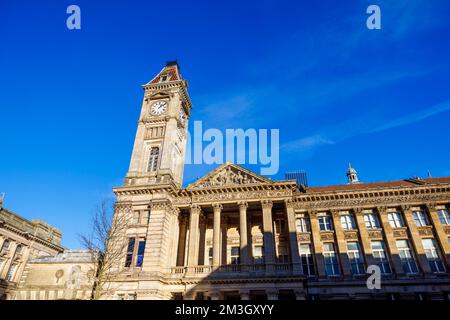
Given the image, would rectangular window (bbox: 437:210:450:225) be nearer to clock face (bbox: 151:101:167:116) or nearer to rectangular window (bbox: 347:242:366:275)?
rectangular window (bbox: 347:242:366:275)

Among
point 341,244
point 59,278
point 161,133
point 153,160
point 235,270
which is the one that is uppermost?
point 161,133

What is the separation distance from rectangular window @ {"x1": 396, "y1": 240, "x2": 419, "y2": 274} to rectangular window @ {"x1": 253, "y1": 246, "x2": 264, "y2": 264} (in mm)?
14626

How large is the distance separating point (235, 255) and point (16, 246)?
1315 inches

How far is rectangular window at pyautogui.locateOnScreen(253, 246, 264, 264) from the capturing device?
3344cm

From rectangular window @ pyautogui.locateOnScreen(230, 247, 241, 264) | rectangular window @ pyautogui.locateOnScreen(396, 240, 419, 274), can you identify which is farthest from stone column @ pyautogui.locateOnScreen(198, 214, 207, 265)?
rectangular window @ pyautogui.locateOnScreen(396, 240, 419, 274)

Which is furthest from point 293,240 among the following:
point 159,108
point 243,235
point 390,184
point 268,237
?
point 159,108

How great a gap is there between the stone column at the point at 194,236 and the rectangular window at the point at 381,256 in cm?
1940

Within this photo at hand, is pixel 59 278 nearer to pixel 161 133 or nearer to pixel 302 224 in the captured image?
pixel 161 133

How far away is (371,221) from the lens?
111 feet

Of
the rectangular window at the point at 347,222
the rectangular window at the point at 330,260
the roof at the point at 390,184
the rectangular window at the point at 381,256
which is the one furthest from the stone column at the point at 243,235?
the rectangular window at the point at 381,256

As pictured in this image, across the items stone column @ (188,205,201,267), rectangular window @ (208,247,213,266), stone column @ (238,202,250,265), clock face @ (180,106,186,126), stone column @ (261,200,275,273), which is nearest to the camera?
stone column @ (261,200,275,273)

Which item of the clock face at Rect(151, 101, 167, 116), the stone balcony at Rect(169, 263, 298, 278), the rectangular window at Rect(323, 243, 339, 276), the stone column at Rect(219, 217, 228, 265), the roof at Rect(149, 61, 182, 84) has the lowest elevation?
the stone balcony at Rect(169, 263, 298, 278)
